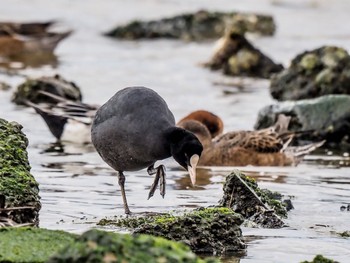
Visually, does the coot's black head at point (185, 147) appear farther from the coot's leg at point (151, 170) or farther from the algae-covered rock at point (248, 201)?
the coot's leg at point (151, 170)

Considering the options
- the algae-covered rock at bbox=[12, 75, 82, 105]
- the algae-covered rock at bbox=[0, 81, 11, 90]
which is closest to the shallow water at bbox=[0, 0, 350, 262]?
the algae-covered rock at bbox=[12, 75, 82, 105]

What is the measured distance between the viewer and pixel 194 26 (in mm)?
27438

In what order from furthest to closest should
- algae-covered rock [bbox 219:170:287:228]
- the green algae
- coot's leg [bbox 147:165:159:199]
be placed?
coot's leg [bbox 147:165:159:199] < algae-covered rock [bbox 219:170:287:228] < the green algae

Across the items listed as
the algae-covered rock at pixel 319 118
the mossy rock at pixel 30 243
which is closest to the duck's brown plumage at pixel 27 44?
the algae-covered rock at pixel 319 118

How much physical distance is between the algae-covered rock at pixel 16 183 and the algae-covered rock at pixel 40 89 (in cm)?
729

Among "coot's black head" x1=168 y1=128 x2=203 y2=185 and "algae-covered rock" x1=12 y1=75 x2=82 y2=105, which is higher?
"coot's black head" x1=168 y1=128 x2=203 y2=185

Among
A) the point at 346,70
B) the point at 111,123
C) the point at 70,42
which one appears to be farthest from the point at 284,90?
the point at 70,42

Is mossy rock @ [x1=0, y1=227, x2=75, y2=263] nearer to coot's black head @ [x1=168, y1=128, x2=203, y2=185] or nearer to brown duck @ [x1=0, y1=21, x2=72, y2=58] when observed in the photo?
coot's black head @ [x1=168, y1=128, x2=203, y2=185]

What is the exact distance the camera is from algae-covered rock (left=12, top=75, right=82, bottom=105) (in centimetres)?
1518

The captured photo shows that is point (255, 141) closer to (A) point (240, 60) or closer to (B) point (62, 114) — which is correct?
→ (B) point (62, 114)

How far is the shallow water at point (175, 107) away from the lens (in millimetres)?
8195

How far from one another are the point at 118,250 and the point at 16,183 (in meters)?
2.75

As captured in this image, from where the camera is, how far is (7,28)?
74.7ft

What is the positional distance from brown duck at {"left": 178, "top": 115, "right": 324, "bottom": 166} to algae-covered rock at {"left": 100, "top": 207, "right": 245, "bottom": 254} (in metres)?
4.77
